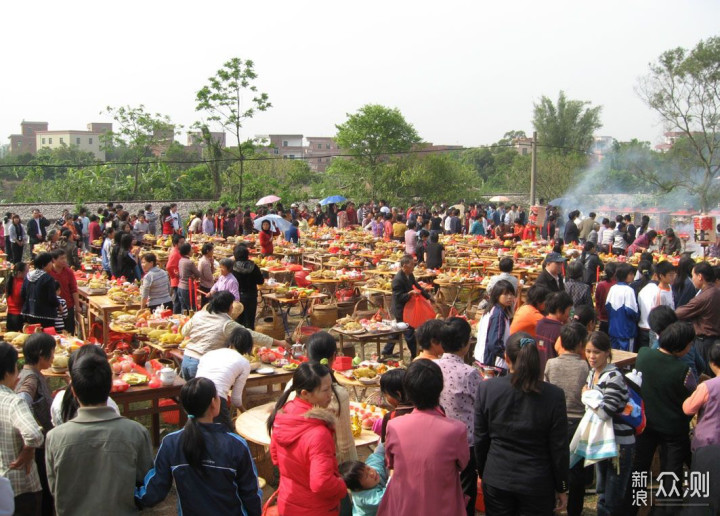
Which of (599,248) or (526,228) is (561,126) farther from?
(599,248)

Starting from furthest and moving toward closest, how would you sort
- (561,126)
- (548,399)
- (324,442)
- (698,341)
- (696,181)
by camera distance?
(561,126) → (696,181) → (698,341) → (548,399) → (324,442)

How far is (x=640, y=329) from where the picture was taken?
6.97 m

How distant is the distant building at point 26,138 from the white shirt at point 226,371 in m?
94.2

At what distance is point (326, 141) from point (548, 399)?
10328 centimetres

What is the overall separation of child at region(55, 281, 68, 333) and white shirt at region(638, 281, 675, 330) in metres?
6.00

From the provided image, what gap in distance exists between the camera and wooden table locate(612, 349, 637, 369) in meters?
6.09

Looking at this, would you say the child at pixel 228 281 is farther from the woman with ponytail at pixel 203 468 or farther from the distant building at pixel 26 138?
the distant building at pixel 26 138

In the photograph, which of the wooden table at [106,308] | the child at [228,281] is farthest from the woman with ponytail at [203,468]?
the wooden table at [106,308]

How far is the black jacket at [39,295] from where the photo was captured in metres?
7.07

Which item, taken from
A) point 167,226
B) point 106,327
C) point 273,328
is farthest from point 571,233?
point 106,327

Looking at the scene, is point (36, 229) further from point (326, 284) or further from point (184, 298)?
point (184, 298)

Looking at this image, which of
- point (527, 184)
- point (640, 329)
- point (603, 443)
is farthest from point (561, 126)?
point (603, 443)

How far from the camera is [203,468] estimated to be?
10.0 ft

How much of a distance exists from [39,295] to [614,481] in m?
5.71
